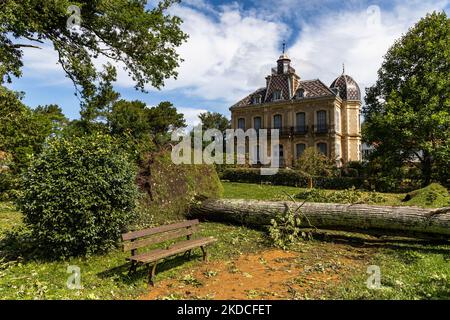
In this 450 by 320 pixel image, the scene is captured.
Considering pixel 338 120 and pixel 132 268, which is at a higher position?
pixel 338 120

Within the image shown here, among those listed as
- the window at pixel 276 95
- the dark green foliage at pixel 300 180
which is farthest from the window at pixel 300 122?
the dark green foliage at pixel 300 180

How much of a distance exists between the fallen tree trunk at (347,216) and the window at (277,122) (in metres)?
30.5

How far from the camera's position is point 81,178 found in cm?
639

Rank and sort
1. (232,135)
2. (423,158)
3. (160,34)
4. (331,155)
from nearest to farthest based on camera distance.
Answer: (160,34) → (423,158) → (331,155) → (232,135)

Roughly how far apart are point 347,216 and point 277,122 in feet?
107

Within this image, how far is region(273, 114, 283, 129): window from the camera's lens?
39.6 metres

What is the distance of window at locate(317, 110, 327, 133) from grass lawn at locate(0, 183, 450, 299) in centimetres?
2998

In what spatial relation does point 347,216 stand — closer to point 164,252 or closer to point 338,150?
point 164,252

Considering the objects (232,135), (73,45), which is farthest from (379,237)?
(232,135)

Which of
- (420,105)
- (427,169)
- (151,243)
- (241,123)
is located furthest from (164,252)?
(241,123)

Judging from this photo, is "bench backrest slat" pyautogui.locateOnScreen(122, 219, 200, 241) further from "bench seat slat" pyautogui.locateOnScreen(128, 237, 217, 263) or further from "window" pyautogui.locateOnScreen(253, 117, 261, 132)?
"window" pyautogui.locateOnScreen(253, 117, 261, 132)

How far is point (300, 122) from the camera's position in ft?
126
